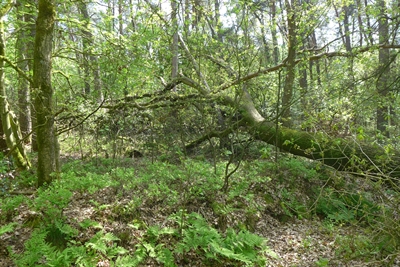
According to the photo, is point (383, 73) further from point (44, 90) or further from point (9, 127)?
point (9, 127)

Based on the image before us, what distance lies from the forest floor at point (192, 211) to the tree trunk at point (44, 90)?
43 cm

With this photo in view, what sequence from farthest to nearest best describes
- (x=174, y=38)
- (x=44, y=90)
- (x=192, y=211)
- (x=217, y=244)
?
(x=174, y=38)
(x=192, y=211)
(x=44, y=90)
(x=217, y=244)

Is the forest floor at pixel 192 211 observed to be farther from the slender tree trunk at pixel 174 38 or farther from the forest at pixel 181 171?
the slender tree trunk at pixel 174 38

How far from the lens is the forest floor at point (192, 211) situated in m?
4.19

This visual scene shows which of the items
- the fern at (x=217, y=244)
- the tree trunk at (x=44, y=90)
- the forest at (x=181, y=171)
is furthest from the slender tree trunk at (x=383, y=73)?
the tree trunk at (x=44, y=90)

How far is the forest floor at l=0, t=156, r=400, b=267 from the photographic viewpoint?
4191 millimetres

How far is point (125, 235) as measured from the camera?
14.6 ft

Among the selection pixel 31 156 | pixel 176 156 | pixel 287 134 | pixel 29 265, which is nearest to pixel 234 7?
pixel 287 134

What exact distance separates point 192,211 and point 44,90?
3.78 metres

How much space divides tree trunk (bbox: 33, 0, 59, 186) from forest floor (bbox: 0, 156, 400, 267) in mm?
427

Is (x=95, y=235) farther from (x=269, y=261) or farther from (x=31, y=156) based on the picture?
(x=31, y=156)

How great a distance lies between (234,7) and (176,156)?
5.25m

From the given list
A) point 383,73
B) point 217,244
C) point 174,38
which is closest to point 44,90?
point 217,244

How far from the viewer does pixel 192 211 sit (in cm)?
545
